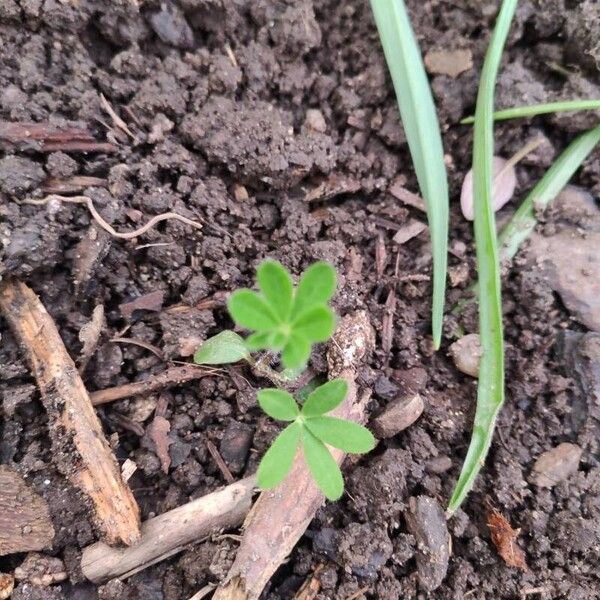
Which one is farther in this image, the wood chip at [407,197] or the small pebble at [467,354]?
the wood chip at [407,197]

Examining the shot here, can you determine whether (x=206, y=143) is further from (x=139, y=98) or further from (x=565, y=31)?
(x=565, y=31)

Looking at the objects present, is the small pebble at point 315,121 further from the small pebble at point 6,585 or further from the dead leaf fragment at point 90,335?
the small pebble at point 6,585

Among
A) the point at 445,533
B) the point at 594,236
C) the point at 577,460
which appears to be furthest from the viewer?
the point at 594,236

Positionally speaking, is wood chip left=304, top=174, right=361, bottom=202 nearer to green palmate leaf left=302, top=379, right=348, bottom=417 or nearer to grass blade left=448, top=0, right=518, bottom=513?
grass blade left=448, top=0, right=518, bottom=513

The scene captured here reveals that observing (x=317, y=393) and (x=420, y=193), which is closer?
(x=317, y=393)

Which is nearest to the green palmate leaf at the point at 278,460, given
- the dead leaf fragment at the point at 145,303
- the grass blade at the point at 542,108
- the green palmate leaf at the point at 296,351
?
the green palmate leaf at the point at 296,351

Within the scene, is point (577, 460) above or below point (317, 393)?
below

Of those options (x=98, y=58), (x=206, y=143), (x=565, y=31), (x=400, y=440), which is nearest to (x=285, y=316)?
(x=400, y=440)
